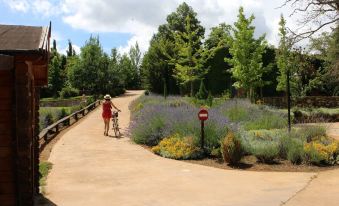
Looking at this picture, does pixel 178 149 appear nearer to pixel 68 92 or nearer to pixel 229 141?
pixel 229 141

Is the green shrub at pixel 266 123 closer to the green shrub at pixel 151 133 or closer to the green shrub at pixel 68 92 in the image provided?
the green shrub at pixel 151 133

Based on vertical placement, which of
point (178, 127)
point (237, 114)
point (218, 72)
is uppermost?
point (218, 72)

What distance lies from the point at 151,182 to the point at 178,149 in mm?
3450

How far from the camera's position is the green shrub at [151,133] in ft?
49.3

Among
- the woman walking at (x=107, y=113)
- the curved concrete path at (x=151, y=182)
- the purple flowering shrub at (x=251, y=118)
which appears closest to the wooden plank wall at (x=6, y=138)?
the curved concrete path at (x=151, y=182)

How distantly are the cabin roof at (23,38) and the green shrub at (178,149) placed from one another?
6.72m

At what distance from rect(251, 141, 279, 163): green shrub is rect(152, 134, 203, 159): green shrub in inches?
63.1

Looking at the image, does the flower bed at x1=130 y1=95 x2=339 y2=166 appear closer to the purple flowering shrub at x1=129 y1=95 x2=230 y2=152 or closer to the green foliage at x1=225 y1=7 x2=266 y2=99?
the purple flowering shrub at x1=129 y1=95 x2=230 y2=152

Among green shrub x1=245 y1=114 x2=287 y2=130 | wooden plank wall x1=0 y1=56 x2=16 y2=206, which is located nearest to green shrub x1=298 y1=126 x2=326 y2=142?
green shrub x1=245 y1=114 x2=287 y2=130

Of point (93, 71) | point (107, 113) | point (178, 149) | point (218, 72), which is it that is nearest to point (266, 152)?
point (178, 149)

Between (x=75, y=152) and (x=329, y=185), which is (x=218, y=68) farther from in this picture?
(x=329, y=185)

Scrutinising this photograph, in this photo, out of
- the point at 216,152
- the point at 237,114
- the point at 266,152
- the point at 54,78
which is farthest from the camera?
the point at 54,78

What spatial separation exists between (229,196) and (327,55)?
28188 mm

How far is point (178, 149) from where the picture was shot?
42.4 feet
